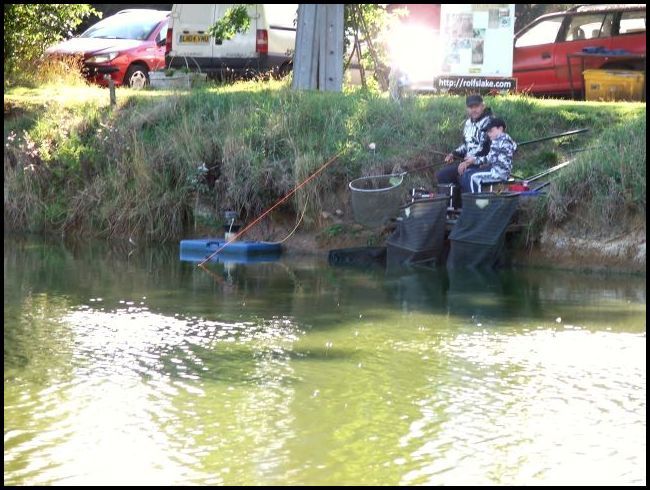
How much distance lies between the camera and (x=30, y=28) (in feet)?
74.8

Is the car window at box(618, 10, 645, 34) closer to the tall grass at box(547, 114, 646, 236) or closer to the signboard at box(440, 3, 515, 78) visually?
the signboard at box(440, 3, 515, 78)

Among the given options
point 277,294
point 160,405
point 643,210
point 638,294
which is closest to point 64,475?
point 160,405

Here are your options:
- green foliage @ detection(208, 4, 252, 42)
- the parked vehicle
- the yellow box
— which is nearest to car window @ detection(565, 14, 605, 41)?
the parked vehicle

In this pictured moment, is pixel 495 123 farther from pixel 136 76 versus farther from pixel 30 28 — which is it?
pixel 30 28

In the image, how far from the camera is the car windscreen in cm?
2406

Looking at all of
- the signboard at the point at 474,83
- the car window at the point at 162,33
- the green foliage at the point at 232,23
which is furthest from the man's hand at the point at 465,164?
the car window at the point at 162,33

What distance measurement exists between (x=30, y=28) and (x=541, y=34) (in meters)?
8.93

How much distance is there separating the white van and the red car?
60cm

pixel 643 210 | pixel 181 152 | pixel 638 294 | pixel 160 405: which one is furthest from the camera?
pixel 181 152

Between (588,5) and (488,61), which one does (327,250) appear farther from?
(588,5)

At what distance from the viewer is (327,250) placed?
1617cm

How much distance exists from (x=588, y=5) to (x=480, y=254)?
7.88 meters

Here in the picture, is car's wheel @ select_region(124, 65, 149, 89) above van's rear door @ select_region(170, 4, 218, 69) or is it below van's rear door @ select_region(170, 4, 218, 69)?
below

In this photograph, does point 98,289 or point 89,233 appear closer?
point 98,289
